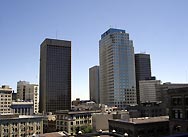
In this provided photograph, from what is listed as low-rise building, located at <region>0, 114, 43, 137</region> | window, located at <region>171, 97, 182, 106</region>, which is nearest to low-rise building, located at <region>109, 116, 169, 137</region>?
window, located at <region>171, 97, 182, 106</region>

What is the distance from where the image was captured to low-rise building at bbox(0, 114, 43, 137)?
107 metres

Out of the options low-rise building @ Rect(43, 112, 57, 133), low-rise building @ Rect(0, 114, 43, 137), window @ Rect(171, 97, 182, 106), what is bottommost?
low-rise building @ Rect(43, 112, 57, 133)

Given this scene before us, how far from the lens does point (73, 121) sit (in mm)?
133250

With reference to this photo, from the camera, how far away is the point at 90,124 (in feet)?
460

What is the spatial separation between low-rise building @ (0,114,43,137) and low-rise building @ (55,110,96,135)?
19173 mm

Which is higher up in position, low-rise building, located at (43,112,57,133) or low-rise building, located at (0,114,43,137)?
low-rise building, located at (0,114,43,137)

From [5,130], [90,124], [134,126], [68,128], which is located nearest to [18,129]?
[5,130]

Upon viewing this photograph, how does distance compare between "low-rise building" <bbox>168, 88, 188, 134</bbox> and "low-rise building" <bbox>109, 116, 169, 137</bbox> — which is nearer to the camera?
"low-rise building" <bbox>168, 88, 188, 134</bbox>

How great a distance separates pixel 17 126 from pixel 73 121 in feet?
107

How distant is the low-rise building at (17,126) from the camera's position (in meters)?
107

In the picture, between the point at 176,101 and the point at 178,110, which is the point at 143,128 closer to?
the point at 178,110

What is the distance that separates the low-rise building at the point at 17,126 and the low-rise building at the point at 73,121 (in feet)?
62.9

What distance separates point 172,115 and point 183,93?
1029 centimetres

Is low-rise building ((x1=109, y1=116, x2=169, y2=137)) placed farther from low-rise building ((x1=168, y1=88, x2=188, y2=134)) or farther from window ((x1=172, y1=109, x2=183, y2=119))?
window ((x1=172, y1=109, x2=183, y2=119))
